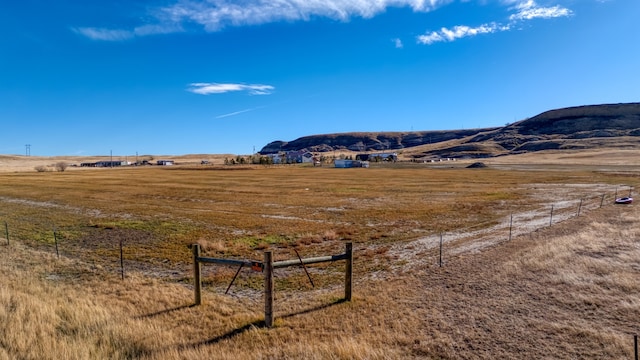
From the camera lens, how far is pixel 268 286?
8594mm

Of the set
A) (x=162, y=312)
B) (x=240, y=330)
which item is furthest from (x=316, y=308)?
(x=162, y=312)

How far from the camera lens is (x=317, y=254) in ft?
55.8

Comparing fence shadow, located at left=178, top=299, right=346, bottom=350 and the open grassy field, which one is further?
fence shadow, located at left=178, top=299, right=346, bottom=350

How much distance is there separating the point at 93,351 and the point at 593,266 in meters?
14.8

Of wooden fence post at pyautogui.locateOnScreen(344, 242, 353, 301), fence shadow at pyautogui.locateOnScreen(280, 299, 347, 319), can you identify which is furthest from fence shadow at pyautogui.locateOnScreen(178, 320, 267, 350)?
wooden fence post at pyautogui.locateOnScreen(344, 242, 353, 301)

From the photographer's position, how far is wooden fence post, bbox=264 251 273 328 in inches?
336

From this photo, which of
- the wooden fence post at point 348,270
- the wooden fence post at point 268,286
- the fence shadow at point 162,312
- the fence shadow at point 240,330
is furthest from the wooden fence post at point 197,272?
the wooden fence post at point 348,270

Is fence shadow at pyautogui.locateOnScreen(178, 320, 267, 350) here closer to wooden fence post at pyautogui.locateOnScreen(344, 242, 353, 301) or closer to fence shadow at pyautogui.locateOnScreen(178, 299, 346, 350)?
fence shadow at pyautogui.locateOnScreen(178, 299, 346, 350)

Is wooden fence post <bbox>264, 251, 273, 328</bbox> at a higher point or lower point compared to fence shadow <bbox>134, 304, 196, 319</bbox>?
higher

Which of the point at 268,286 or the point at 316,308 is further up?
the point at 268,286

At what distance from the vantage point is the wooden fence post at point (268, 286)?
8531 mm

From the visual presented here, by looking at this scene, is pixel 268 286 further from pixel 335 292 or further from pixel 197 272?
pixel 335 292

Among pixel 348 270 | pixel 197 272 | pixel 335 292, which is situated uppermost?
pixel 197 272

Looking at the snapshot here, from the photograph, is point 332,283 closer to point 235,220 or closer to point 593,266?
point 593,266
